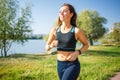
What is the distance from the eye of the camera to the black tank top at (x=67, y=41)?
5.00 m

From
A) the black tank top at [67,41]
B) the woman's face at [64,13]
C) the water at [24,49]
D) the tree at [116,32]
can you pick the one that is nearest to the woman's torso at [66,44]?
the black tank top at [67,41]

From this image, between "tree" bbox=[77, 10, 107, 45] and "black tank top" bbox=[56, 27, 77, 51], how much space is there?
60.4 meters

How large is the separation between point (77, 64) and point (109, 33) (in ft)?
236

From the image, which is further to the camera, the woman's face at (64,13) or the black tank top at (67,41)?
the woman's face at (64,13)

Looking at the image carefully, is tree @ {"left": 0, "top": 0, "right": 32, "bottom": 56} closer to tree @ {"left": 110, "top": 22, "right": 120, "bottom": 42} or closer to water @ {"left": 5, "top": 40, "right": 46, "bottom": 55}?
water @ {"left": 5, "top": 40, "right": 46, "bottom": 55}

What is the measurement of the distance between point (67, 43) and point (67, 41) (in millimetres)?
38

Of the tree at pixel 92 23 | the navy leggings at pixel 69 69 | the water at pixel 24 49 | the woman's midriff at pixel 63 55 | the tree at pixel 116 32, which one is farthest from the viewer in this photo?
the tree at pixel 116 32

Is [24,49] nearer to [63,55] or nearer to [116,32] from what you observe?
[116,32]

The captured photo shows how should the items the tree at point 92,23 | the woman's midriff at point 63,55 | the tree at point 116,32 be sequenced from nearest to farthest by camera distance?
the woman's midriff at point 63,55
the tree at point 92,23
the tree at point 116,32

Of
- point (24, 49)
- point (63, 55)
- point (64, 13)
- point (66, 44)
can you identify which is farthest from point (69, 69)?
point (24, 49)

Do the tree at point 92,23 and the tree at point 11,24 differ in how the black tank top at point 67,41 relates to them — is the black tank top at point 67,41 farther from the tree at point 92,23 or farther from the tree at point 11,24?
the tree at point 92,23

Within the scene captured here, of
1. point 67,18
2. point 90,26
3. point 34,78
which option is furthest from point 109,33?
point 67,18

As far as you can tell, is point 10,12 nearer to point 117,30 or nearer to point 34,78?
point 34,78

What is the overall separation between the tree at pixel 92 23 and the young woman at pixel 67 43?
6024 centimetres
